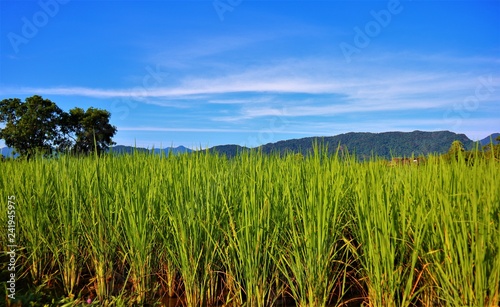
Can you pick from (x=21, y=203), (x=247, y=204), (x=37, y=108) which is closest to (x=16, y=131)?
(x=37, y=108)

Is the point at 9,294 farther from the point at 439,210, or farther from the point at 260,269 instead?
the point at 439,210

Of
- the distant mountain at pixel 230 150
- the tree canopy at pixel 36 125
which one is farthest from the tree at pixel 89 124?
the distant mountain at pixel 230 150

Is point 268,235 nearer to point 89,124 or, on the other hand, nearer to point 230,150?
point 230,150

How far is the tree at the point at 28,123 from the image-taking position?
2947 cm

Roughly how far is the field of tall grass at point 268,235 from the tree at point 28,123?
28594 millimetres

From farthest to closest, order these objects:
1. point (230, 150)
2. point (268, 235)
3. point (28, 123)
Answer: point (28, 123) < point (230, 150) < point (268, 235)

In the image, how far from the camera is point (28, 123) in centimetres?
2961

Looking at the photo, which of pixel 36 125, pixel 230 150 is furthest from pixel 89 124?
pixel 230 150

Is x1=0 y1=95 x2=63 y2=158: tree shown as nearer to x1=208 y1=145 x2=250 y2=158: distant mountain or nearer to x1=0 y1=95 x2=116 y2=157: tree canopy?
x1=0 y1=95 x2=116 y2=157: tree canopy

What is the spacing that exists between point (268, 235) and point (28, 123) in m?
31.3

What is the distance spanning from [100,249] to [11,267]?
4.08ft

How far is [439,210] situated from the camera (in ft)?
9.67

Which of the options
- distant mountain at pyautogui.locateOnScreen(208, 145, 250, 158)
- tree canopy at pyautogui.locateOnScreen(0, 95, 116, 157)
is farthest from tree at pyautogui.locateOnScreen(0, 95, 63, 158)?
distant mountain at pyautogui.locateOnScreen(208, 145, 250, 158)

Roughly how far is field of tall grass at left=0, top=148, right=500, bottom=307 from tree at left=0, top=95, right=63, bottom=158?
93.8 ft
